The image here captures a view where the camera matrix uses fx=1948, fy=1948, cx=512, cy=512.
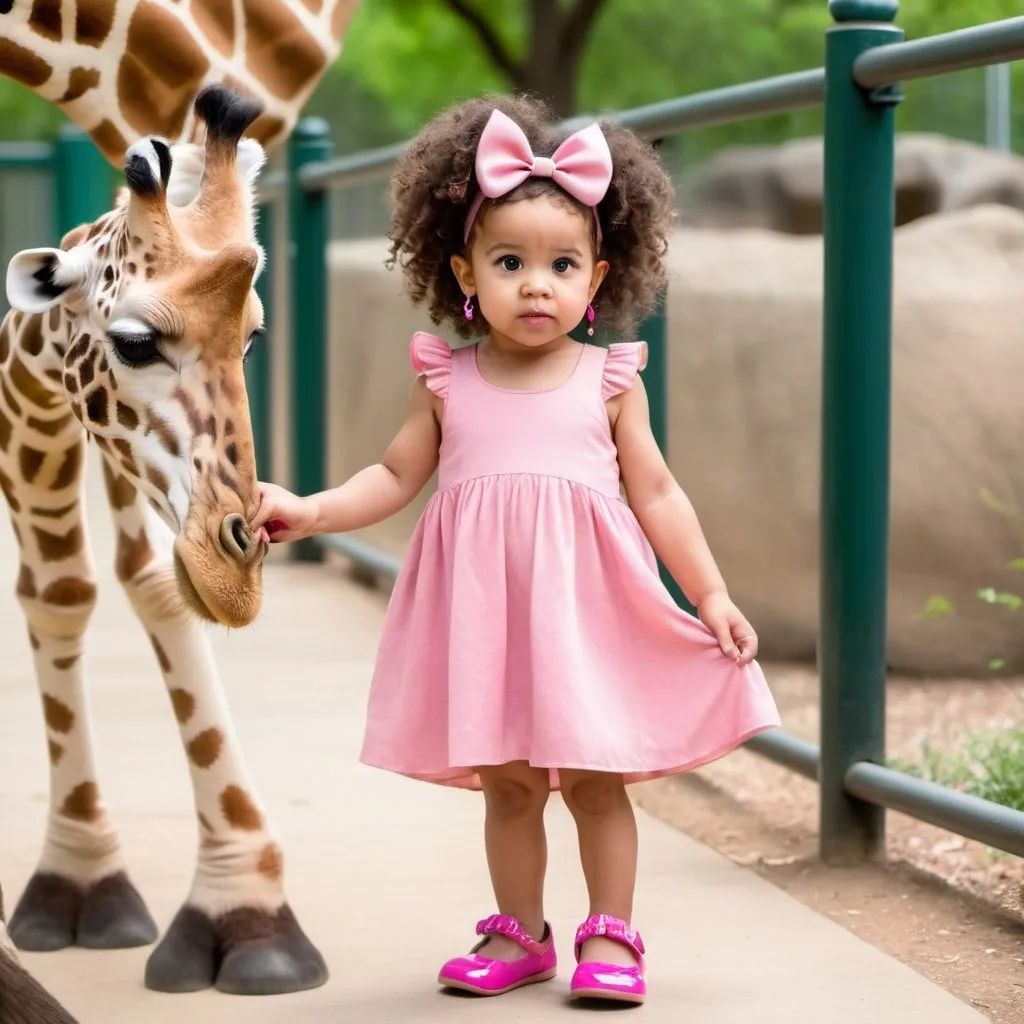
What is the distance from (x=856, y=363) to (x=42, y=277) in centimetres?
164

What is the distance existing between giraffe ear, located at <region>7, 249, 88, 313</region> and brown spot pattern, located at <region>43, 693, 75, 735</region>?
2.97 ft

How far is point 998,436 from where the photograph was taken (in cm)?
605

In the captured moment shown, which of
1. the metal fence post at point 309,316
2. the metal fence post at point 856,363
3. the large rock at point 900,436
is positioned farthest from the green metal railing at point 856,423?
the metal fence post at point 309,316

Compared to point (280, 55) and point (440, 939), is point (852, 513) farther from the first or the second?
point (280, 55)

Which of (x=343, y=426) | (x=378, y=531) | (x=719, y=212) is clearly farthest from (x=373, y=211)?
(x=719, y=212)

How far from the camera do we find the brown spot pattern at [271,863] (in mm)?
3113

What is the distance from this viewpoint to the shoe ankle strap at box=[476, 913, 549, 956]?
295 centimetres

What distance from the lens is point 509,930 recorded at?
2.96 m

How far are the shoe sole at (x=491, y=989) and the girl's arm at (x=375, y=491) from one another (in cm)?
71

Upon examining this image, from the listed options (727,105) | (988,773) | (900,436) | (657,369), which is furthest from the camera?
(900,436)

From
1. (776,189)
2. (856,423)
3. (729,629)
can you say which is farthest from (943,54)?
(776,189)

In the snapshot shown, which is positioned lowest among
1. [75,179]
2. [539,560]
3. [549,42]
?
[539,560]

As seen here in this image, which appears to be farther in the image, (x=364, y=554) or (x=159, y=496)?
(x=364, y=554)

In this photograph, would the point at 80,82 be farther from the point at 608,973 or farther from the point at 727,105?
the point at 608,973
